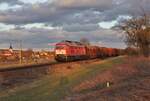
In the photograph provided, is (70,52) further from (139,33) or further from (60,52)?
(139,33)

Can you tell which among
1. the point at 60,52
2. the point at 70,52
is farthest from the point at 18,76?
the point at 70,52

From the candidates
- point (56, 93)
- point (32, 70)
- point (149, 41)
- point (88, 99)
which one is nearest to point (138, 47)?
point (149, 41)

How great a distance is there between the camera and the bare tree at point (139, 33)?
273ft

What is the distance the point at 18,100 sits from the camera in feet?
69.4

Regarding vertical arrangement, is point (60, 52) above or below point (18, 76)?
above

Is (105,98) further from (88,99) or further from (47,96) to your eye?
(47,96)

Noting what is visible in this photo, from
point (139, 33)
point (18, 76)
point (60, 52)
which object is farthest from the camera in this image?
point (139, 33)

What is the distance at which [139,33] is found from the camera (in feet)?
279

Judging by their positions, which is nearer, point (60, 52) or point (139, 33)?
point (60, 52)

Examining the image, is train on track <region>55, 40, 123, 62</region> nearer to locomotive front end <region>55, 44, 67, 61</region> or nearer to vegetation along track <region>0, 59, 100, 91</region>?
locomotive front end <region>55, 44, 67, 61</region>

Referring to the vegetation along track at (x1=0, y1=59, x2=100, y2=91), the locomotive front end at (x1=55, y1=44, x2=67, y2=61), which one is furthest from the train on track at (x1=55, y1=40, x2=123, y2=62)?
the vegetation along track at (x1=0, y1=59, x2=100, y2=91)

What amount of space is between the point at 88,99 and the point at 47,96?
5464mm

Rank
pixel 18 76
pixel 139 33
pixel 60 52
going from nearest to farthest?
1. pixel 18 76
2. pixel 60 52
3. pixel 139 33

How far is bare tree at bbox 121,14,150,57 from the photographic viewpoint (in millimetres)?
83250
